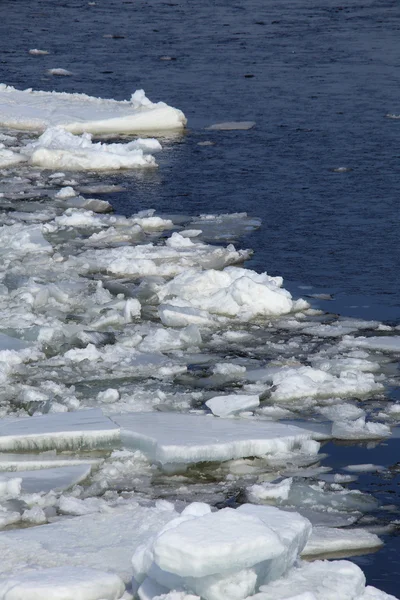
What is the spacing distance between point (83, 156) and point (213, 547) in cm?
690

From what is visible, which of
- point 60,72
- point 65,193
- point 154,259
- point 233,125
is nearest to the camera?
point 154,259

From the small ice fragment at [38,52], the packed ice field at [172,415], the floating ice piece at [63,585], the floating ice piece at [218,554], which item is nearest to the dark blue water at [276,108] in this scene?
the small ice fragment at [38,52]

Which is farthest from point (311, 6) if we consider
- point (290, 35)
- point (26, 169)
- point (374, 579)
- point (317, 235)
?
point (374, 579)

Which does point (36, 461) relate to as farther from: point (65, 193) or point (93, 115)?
point (93, 115)

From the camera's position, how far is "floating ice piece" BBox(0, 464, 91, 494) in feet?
13.9

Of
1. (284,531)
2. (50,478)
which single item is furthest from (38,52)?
(284,531)

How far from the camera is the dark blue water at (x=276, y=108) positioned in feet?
23.6

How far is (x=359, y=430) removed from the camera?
4.77 m

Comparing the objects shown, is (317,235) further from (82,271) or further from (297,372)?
(297,372)

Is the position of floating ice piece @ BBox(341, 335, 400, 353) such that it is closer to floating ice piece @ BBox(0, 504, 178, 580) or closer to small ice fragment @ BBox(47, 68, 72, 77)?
floating ice piece @ BBox(0, 504, 178, 580)

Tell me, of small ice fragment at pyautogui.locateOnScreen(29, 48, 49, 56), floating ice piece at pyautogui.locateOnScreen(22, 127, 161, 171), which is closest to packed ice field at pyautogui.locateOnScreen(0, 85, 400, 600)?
floating ice piece at pyautogui.locateOnScreen(22, 127, 161, 171)

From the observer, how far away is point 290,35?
16.0 metres

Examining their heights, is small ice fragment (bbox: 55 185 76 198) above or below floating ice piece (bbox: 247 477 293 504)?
below

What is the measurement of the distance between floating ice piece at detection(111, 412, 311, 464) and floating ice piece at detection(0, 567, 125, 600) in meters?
1.13
